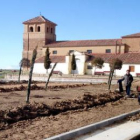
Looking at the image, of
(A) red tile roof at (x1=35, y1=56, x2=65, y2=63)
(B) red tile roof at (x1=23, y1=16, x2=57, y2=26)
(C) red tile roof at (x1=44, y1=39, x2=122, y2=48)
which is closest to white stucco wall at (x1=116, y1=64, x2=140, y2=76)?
(C) red tile roof at (x1=44, y1=39, x2=122, y2=48)

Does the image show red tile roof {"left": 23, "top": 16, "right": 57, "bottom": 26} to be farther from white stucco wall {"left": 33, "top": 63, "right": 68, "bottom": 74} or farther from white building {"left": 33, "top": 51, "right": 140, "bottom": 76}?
white stucco wall {"left": 33, "top": 63, "right": 68, "bottom": 74}

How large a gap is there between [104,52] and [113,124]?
54.7 meters

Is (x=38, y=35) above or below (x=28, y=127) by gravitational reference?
above

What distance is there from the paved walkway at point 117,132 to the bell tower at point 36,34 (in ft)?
202

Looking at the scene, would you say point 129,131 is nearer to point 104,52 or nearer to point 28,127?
point 28,127

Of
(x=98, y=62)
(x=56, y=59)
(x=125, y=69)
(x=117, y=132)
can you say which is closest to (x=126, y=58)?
(x=125, y=69)

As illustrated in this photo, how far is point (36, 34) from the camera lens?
70.6m

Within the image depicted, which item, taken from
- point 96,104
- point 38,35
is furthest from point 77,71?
point 96,104

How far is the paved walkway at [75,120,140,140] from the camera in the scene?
701cm

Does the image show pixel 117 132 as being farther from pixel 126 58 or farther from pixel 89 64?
pixel 89 64

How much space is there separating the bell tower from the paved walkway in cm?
6162

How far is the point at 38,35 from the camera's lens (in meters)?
70.2

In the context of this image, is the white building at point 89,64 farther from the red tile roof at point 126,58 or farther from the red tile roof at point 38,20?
the red tile roof at point 38,20

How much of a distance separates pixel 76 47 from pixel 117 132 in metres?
58.4
